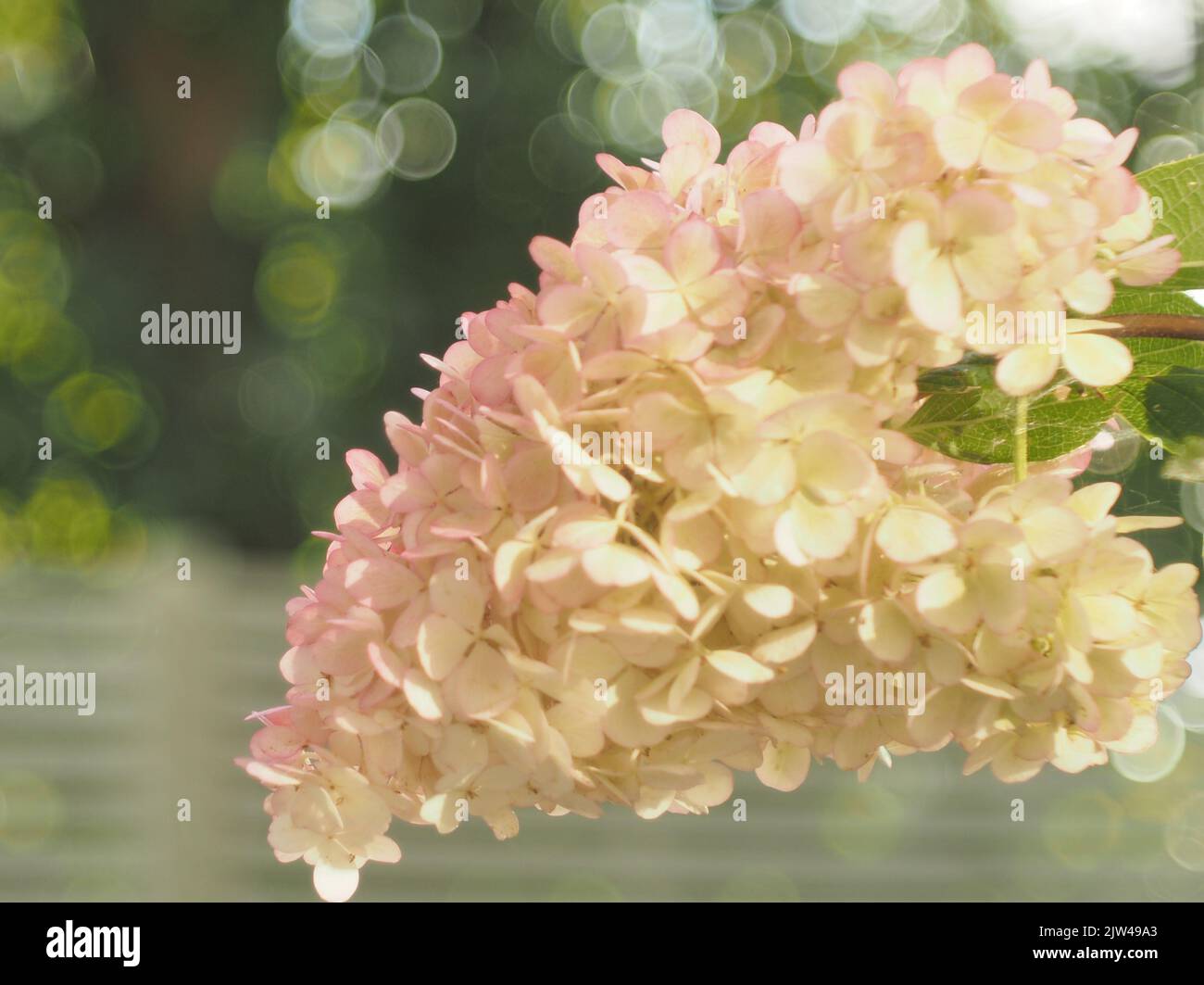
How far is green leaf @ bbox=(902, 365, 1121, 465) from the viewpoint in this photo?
0.38 metres

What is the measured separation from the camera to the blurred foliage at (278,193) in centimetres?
260

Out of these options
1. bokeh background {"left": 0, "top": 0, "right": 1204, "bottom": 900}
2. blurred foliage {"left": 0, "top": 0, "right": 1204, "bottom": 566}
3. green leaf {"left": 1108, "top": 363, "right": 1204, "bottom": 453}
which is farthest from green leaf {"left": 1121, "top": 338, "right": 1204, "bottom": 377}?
blurred foliage {"left": 0, "top": 0, "right": 1204, "bottom": 566}

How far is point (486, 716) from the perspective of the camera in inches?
13.0

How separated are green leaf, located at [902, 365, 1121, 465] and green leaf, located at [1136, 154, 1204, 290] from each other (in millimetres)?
47

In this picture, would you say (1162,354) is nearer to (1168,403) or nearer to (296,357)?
(1168,403)

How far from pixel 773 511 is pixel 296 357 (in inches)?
104

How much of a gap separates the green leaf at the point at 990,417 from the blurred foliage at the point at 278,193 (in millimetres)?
2119

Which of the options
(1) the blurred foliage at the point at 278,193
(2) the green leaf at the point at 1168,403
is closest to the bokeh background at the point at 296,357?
(1) the blurred foliage at the point at 278,193

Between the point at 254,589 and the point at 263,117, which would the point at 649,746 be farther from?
the point at 263,117

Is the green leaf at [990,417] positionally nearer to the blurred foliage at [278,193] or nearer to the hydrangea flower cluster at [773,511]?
the hydrangea flower cluster at [773,511]

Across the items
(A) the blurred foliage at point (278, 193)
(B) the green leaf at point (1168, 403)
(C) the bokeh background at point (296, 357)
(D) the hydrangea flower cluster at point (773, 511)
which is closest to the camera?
(D) the hydrangea flower cluster at point (773, 511)

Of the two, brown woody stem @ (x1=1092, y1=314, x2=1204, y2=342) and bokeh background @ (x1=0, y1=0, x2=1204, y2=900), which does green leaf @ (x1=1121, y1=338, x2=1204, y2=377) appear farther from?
bokeh background @ (x1=0, y1=0, x2=1204, y2=900)

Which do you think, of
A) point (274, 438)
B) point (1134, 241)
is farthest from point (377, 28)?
point (1134, 241)

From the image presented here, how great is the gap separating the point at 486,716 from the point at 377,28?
8.39 feet
